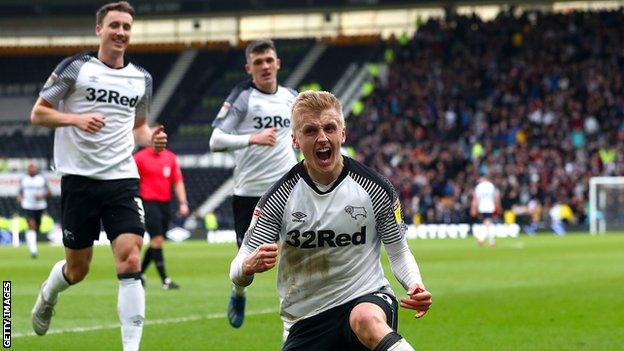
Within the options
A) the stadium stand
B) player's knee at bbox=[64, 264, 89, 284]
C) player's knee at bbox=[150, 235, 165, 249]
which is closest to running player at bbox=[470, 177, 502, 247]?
player's knee at bbox=[150, 235, 165, 249]

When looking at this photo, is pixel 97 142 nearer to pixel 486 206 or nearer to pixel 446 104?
pixel 486 206

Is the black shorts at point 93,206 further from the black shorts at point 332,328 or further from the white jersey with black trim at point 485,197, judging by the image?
the white jersey with black trim at point 485,197

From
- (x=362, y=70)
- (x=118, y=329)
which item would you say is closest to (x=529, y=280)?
(x=118, y=329)

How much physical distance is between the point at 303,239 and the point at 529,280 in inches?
492

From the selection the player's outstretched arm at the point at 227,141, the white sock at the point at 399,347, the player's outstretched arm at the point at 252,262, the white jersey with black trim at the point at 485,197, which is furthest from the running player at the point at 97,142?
the white jersey with black trim at the point at 485,197

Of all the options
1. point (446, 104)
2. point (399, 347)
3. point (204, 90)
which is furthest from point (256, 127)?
point (204, 90)

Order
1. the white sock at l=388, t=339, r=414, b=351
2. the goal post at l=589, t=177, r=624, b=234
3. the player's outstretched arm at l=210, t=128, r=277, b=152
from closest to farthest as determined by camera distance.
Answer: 1. the white sock at l=388, t=339, r=414, b=351
2. the player's outstretched arm at l=210, t=128, r=277, b=152
3. the goal post at l=589, t=177, r=624, b=234

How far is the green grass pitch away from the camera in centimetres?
1077

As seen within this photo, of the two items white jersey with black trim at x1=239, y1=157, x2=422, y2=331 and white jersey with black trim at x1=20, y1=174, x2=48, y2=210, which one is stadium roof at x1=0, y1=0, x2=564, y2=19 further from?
white jersey with black trim at x1=239, y1=157, x2=422, y2=331

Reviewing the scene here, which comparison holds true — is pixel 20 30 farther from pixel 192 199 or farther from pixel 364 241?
pixel 364 241

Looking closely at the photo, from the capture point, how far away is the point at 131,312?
893 cm

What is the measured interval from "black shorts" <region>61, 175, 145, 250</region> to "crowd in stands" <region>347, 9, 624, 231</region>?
108 ft

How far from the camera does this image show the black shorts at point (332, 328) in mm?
6324

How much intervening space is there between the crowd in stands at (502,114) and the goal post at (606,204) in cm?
44
